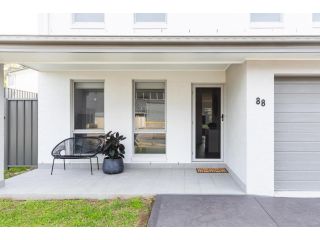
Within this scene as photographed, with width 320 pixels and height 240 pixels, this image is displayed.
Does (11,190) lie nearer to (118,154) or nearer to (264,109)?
(118,154)

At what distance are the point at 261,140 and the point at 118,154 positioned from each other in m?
3.62

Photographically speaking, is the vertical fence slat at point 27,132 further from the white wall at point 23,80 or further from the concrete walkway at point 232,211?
the white wall at point 23,80

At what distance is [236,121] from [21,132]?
6410mm

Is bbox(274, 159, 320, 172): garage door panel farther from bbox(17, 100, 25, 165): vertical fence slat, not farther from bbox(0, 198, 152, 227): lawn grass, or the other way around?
bbox(17, 100, 25, 165): vertical fence slat

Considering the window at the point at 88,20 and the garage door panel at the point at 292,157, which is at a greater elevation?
the window at the point at 88,20

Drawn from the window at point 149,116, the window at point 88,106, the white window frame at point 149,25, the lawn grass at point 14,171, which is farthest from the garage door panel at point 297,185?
the lawn grass at point 14,171

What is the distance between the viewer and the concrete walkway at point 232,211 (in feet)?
12.4

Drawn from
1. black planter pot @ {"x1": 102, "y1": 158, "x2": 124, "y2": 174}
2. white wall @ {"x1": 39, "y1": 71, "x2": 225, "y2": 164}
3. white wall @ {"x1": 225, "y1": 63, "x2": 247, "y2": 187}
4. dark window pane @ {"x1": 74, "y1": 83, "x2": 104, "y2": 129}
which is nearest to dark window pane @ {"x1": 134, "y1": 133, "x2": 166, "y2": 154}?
white wall @ {"x1": 39, "y1": 71, "x2": 225, "y2": 164}

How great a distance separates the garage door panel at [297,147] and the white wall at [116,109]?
2.65 meters

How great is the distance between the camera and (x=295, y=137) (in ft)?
17.1

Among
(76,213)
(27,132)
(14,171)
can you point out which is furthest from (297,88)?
(14,171)

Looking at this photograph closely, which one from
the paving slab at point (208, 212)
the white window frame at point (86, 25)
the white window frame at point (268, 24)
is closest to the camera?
the paving slab at point (208, 212)

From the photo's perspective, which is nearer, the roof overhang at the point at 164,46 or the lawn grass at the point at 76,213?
the lawn grass at the point at 76,213

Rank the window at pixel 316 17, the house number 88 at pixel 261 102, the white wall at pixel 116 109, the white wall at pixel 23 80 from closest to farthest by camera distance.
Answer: the house number 88 at pixel 261 102, the white wall at pixel 116 109, the window at pixel 316 17, the white wall at pixel 23 80
